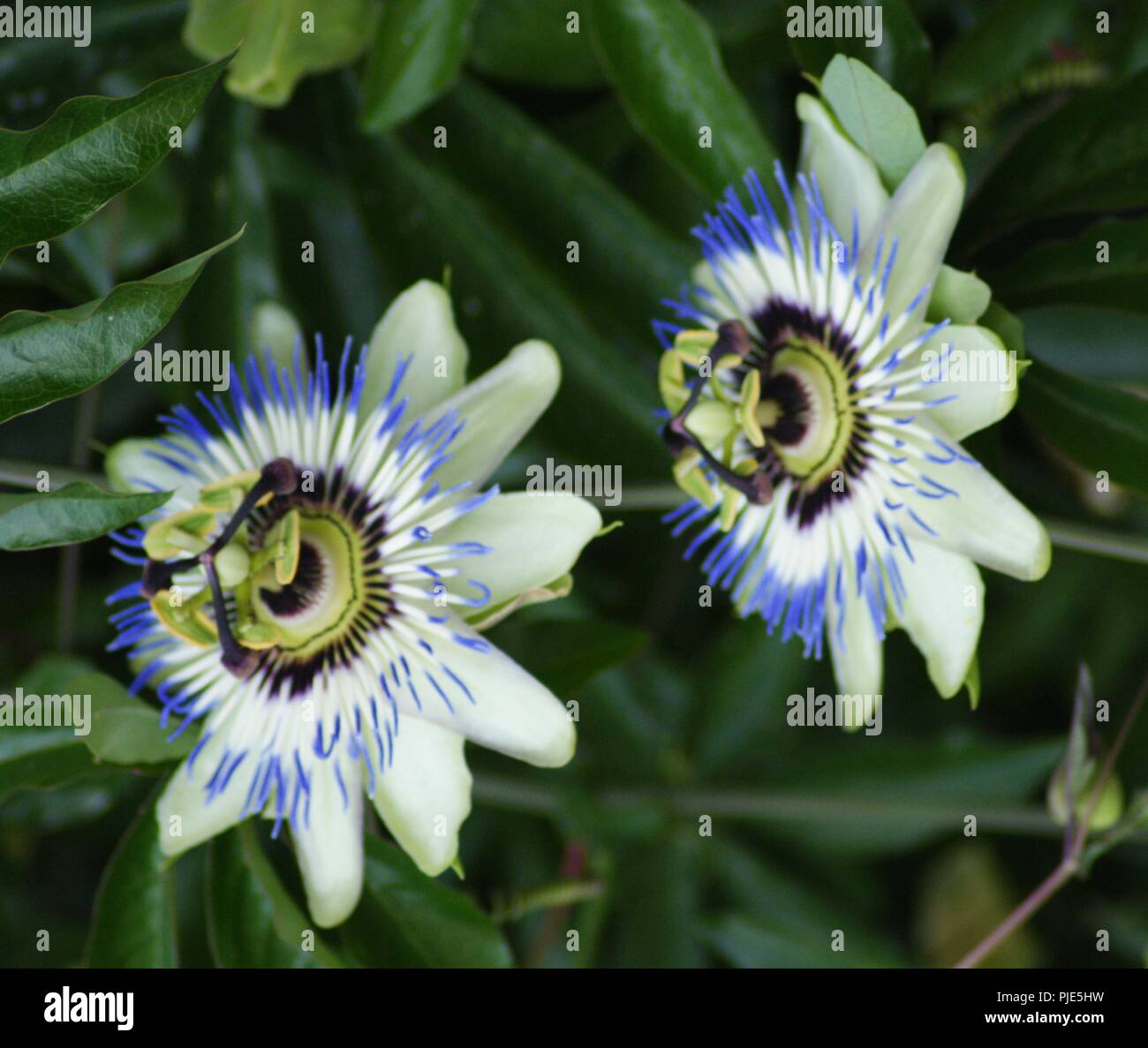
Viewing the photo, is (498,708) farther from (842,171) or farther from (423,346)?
(842,171)

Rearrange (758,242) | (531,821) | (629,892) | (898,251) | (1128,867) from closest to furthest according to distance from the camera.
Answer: (898,251) → (758,242) → (629,892) → (531,821) → (1128,867)

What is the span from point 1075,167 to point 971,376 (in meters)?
0.38

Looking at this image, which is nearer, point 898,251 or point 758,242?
point 898,251

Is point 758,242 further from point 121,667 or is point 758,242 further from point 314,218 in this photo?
point 121,667

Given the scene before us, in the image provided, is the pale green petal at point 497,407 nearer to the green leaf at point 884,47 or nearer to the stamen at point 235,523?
the stamen at point 235,523

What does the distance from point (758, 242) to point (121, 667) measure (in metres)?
1.18

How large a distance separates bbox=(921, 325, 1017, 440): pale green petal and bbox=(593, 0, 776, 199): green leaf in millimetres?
312

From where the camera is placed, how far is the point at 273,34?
4.99 feet

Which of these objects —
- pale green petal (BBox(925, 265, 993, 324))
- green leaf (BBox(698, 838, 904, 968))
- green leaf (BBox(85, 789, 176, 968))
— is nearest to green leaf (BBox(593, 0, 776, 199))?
pale green petal (BBox(925, 265, 993, 324))

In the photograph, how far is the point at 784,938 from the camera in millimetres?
1917

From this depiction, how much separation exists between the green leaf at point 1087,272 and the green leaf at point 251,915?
1.08 metres

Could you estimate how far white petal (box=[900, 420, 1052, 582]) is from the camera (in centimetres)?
126

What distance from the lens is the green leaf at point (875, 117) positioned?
126 cm
